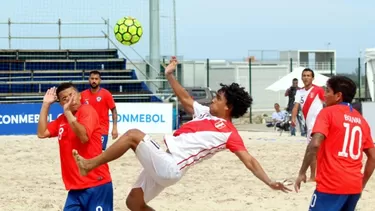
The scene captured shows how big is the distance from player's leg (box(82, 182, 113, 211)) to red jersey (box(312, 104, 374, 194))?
176 centimetres

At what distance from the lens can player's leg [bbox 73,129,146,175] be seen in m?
5.77

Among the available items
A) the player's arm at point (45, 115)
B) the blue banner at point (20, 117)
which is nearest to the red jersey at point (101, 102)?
the player's arm at point (45, 115)

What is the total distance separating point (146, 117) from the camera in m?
20.2

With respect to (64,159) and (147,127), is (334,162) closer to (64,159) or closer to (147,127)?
(64,159)

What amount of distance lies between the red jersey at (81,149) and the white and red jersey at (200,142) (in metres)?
0.64

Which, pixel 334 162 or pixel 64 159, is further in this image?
pixel 64 159

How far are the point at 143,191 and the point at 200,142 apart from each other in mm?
694

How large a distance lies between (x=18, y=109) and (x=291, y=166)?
360 inches

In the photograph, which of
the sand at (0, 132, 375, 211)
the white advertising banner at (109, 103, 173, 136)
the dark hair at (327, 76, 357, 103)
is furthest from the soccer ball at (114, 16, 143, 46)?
the dark hair at (327, 76, 357, 103)

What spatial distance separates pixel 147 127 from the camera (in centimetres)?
2017

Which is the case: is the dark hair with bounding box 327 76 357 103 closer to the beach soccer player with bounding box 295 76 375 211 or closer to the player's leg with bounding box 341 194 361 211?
the beach soccer player with bounding box 295 76 375 211

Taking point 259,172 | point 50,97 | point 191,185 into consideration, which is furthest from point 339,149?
point 191,185

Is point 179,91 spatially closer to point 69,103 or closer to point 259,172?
point 69,103

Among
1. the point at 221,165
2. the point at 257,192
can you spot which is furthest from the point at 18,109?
the point at 257,192
